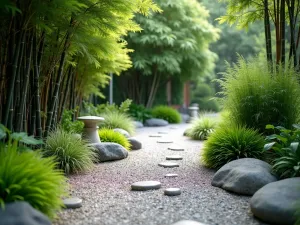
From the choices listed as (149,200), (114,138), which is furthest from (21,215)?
(114,138)

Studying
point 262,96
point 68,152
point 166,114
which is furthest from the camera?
point 166,114

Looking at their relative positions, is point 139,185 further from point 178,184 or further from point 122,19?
point 122,19

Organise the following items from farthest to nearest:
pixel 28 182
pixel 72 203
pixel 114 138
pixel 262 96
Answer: pixel 114 138 < pixel 262 96 < pixel 72 203 < pixel 28 182

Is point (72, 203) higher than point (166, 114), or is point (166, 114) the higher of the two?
point (166, 114)

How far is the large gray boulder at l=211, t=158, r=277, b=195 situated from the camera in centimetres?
329

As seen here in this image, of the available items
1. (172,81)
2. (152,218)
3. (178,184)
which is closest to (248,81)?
(178,184)

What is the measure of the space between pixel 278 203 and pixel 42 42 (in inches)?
120

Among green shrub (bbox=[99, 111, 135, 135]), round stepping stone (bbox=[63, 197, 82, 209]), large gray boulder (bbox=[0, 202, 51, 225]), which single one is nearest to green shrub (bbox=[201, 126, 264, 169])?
round stepping stone (bbox=[63, 197, 82, 209])

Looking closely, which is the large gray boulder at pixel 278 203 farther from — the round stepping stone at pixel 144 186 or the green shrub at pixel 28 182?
the green shrub at pixel 28 182

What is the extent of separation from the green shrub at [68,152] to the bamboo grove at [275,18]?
2.81 meters

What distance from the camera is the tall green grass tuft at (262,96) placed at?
4.56 metres

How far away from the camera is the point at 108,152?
195 inches

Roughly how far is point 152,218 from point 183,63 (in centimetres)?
1023

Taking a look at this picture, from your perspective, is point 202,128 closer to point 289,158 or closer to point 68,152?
point 68,152
